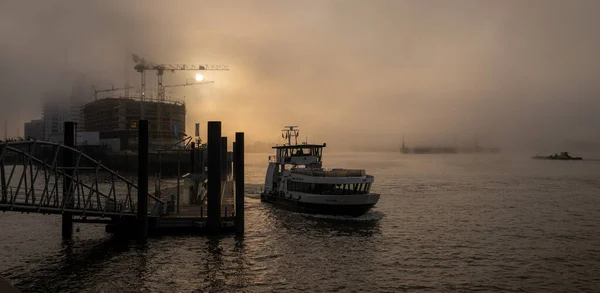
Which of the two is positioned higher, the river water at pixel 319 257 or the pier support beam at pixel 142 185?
the pier support beam at pixel 142 185

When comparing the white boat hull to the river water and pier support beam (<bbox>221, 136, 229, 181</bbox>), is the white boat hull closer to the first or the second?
the river water

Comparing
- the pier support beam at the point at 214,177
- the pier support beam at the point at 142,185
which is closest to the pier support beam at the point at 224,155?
the pier support beam at the point at 214,177

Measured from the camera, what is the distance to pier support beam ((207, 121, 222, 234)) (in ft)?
109

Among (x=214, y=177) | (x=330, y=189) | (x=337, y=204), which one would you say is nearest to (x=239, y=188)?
(x=214, y=177)

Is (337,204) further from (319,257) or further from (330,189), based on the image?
(319,257)

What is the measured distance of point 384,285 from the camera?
24.8 meters

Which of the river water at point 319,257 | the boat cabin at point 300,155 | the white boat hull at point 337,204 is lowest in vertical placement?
the river water at point 319,257

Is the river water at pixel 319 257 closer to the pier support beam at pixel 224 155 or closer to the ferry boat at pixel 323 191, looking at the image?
the ferry boat at pixel 323 191

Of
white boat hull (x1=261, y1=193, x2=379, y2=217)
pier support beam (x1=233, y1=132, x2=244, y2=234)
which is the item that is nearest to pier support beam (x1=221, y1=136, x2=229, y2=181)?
white boat hull (x1=261, y1=193, x2=379, y2=217)

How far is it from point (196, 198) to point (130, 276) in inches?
799

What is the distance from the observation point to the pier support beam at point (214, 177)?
33156 millimetres

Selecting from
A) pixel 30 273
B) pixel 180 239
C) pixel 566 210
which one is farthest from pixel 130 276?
pixel 566 210

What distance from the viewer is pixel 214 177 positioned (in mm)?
33281

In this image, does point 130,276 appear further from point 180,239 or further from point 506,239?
point 506,239
